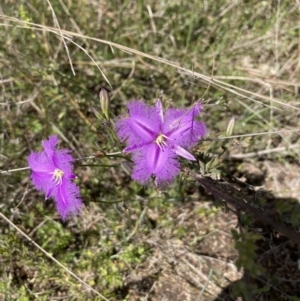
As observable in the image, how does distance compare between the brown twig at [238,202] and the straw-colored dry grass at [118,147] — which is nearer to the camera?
the brown twig at [238,202]

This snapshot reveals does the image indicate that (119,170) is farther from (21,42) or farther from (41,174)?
(21,42)

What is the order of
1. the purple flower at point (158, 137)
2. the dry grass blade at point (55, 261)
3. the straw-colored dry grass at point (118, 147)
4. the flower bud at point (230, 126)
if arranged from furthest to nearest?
1. the straw-colored dry grass at point (118, 147)
2. the dry grass blade at point (55, 261)
3. the flower bud at point (230, 126)
4. the purple flower at point (158, 137)

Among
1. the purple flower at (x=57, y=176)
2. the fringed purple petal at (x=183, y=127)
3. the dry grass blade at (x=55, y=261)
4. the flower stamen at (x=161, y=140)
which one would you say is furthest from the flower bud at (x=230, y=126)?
the dry grass blade at (x=55, y=261)

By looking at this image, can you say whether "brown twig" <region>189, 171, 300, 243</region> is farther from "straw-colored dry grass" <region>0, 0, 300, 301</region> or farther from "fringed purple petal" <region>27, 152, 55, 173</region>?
"fringed purple petal" <region>27, 152, 55, 173</region>

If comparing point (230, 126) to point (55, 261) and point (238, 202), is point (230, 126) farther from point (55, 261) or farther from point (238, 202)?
point (55, 261)

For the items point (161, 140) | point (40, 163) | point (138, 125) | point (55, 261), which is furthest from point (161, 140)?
point (55, 261)

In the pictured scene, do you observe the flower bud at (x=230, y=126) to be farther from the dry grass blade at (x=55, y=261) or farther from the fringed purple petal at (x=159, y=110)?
the dry grass blade at (x=55, y=261)
